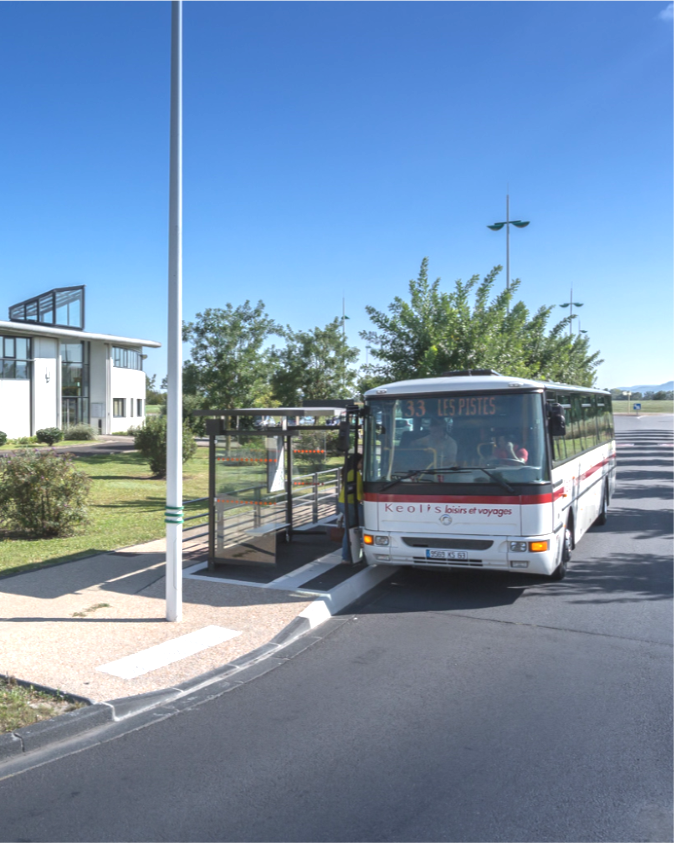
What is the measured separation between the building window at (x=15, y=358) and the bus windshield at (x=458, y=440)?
4029 centimetres

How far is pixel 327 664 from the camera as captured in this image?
5.94 m

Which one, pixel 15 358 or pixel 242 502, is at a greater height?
pixel 15 358

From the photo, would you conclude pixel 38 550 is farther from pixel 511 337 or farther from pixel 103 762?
pixel 511 337

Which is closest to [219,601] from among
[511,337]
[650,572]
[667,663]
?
[667,663]

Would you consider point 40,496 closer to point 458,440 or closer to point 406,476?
point 406,476

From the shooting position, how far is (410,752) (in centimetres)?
431

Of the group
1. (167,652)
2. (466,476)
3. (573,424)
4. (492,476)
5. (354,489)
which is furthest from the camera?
(573,424)

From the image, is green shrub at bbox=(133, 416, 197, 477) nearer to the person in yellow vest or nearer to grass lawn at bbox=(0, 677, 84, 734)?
the person in yellow vest

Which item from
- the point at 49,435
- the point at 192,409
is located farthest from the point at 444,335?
the point at 49,435

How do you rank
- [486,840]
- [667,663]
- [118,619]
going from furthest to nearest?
[118,619] → [667,663] → [486,840]

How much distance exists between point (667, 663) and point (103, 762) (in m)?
4.55

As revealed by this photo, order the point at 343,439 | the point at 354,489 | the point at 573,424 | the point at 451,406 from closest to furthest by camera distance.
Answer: the point at 451,406, the point at 343,439, the point at 354,489, the point at 573,424

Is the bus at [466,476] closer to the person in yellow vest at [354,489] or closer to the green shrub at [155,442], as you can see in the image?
the person in yellow vest at [354,489]

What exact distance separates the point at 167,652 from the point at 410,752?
8.57ft
